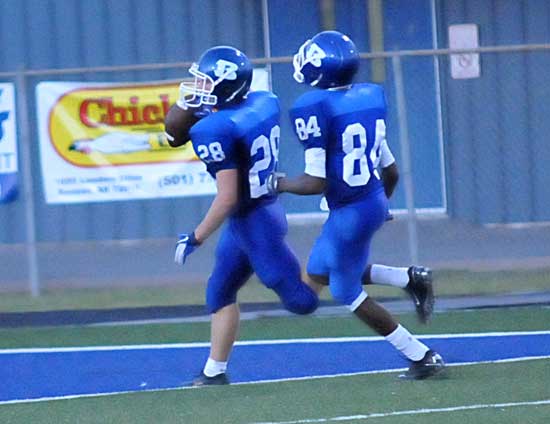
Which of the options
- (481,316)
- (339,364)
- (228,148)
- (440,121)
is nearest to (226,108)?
(228,148)

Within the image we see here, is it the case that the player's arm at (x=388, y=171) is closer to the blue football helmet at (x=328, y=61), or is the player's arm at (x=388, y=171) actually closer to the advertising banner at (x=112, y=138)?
the blue football helmet at (x=328, y=61)

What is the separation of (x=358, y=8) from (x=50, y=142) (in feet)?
13.6

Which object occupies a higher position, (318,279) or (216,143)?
(216,143)

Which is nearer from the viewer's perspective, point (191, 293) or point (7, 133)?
point (7, 133)

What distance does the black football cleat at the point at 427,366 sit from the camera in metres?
7.73

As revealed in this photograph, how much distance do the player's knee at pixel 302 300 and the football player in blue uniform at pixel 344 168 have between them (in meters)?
0.13

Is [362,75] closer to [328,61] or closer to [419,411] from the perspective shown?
[328,61]

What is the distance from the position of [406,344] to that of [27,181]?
4.71 metres

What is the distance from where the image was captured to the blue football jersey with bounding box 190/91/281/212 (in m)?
7.55

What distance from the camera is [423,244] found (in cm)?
1214

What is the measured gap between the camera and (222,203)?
298 inches

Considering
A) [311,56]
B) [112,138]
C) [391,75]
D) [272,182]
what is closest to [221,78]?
[311,56]

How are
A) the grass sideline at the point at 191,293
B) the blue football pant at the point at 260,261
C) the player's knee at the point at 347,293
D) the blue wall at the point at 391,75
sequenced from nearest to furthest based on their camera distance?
1. the player's knee at the point at 347,293
2. the blue football pant at the point at 260,261
3. the grass sideline at the point at 191,293
4. the blue wall at the point at 391,75

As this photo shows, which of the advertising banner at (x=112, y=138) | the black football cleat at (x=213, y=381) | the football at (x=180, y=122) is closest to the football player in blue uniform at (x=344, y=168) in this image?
the football at (x=180, y=122)
